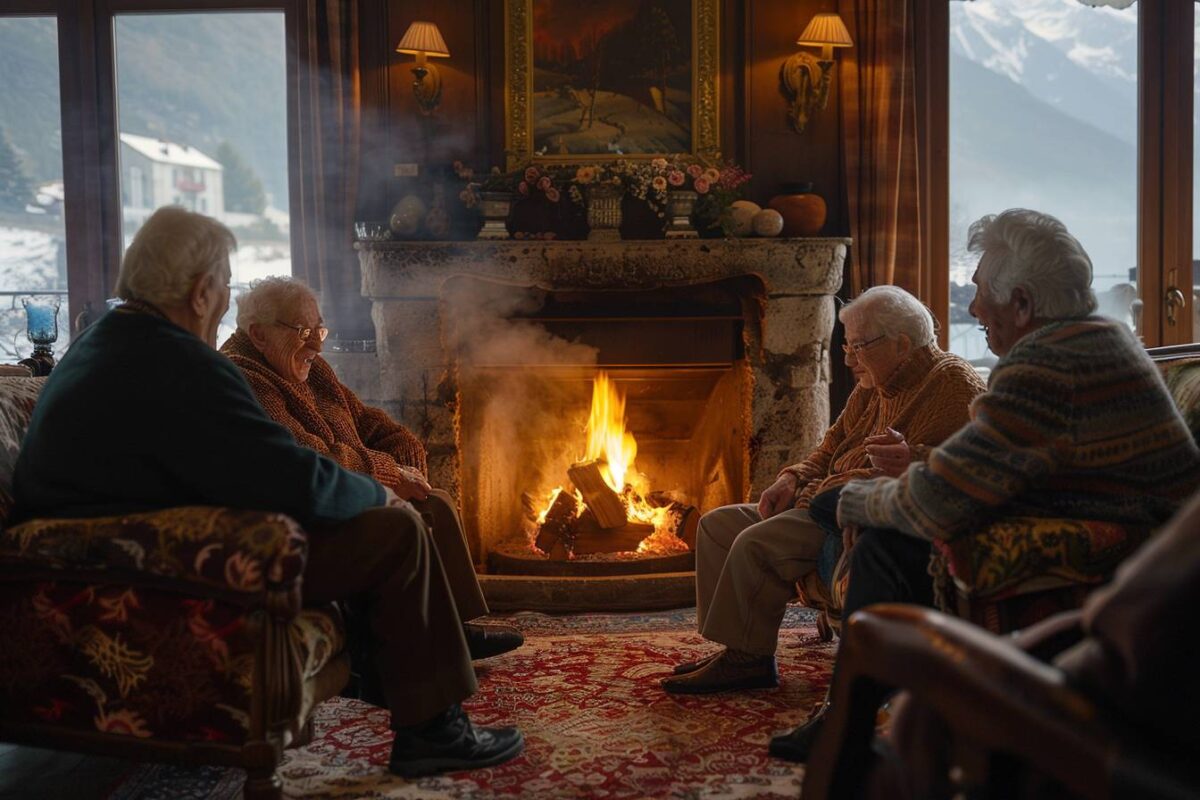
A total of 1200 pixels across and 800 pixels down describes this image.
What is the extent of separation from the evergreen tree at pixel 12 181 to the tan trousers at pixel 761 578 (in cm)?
392

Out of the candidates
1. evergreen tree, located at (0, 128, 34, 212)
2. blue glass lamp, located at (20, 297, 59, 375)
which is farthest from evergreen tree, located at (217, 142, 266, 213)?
blue glass lamp, located at (20, 297, 59, 375)

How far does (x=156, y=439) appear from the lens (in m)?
2.12

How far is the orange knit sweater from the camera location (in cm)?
276

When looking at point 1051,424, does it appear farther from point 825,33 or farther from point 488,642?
point 825,33

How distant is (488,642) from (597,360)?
1521mm

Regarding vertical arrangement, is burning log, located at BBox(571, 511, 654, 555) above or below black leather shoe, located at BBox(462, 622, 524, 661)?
above

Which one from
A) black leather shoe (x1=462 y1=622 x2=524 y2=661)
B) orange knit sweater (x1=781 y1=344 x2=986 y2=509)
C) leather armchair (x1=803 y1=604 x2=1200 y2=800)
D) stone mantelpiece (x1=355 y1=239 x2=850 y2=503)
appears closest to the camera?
leather armchair (x1=803 y1=604 x2=1200 y2=800)

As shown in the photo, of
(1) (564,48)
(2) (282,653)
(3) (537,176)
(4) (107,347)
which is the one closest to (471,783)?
(2) (282,653)

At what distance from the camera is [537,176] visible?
450 cm

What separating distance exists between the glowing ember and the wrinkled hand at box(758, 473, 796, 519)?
58.4 inches

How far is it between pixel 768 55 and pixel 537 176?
1.11 meters

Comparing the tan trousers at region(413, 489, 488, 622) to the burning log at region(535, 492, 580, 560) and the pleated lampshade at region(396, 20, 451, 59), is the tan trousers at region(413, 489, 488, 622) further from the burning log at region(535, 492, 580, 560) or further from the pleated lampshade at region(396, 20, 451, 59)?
the pleated lampshade at region(396, 20, 451, 59)

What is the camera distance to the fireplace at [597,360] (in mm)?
4281

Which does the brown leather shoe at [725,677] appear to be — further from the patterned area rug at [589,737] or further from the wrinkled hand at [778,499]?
the wrinkled hand at [778,499]
